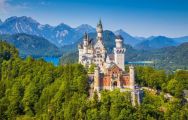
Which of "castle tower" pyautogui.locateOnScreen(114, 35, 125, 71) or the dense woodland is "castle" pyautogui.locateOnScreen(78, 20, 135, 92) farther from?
the dense woodland

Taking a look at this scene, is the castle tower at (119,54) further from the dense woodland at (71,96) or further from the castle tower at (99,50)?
the castle tower at (99,50)

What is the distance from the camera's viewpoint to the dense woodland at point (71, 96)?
244 ft

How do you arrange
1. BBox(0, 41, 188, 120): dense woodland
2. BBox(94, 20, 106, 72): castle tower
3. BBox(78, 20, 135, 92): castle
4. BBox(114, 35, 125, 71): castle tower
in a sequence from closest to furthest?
BBox(0, 41, 188, 120): dense woodland, BBox(78, 20, 135, 92): castle, BBox(114, 35, 125, 71): castle tower, BBox(94, 20, 106, 72): castle tower

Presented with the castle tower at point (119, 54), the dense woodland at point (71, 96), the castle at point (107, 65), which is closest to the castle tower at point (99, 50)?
the castle at point (107, 65)

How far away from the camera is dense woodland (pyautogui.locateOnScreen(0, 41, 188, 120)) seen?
74250 millimetres

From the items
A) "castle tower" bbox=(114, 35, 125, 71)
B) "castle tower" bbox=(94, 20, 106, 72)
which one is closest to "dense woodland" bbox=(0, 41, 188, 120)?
"castle tower" bbox=(114, 35, 125, 71)

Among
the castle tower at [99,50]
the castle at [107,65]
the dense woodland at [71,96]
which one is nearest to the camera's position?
the dense woodland at [71,96]

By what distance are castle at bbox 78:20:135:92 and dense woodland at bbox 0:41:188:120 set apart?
9.54 ft

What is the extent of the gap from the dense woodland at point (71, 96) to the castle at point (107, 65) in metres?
2.91

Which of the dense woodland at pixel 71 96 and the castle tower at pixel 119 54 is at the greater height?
the castle tower at pixel 119 54

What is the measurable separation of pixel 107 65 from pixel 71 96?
12.8 meters

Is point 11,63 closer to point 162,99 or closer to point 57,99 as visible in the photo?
point 57,99

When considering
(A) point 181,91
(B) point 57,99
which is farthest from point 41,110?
(A) point 181,91

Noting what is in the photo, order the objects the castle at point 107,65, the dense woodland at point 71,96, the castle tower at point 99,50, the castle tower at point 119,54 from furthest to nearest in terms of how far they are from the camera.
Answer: the castle tower at point 99,50, the castle tower at point 119,54, the castle at point 107,65, the dense woodland at point 71,96
